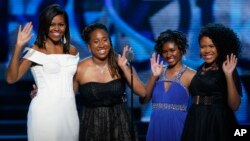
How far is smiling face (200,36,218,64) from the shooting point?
334cm

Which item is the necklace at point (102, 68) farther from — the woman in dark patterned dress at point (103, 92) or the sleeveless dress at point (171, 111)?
the sleeveless dress at point (171, 111)

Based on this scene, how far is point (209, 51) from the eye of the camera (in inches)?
131

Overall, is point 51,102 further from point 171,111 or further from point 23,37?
point 171,111

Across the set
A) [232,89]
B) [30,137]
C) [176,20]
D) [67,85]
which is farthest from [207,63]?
[176,20]

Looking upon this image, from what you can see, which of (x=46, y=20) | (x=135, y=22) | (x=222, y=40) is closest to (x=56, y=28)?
(x=46, y=20)

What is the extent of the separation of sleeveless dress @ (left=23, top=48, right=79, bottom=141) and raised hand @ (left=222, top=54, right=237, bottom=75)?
3.37 feet

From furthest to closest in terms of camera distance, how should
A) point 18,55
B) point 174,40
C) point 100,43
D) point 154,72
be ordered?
point 174,40 < point 154,72 < point 100,43 < point 18,55

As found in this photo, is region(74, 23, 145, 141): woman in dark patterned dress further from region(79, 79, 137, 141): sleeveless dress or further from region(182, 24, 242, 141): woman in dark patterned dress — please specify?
region(182, 24, 242, 141): woman in dark patterned dress

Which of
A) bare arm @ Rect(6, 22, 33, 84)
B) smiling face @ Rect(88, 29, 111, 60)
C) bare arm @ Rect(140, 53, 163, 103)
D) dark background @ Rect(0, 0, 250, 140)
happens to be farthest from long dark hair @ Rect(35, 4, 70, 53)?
dark background @ Rect(0, 0, 250, 140)

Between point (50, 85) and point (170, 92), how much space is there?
89 cm

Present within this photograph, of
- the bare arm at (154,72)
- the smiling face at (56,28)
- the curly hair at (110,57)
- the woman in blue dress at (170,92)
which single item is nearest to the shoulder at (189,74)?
the woman in blue dress at (170,92)

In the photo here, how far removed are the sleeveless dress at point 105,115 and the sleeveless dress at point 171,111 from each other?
333mm

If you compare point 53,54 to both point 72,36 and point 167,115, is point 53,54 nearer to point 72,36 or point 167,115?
point 167,115

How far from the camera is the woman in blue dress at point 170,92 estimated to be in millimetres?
3576
